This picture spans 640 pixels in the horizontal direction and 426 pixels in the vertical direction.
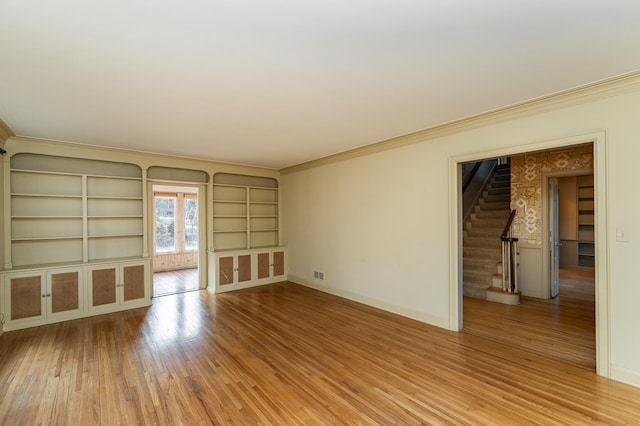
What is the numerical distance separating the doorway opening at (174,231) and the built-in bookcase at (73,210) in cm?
263

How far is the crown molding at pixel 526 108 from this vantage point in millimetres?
2469

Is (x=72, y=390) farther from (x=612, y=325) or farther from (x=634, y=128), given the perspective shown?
(x=634, y=128)

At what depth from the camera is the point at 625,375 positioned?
2.45m

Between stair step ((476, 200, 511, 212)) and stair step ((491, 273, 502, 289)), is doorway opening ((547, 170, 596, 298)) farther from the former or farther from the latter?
stair step ((491, 273, 502, 289))

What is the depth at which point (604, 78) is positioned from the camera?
2.44 meters

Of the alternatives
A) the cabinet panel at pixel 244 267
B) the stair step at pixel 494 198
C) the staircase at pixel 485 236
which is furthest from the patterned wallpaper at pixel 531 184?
the cabinet panel at pixel 244 267

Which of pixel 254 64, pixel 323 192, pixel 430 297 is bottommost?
pixel 430 297

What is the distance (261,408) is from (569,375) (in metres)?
2.67

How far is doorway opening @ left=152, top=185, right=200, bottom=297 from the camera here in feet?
25.4

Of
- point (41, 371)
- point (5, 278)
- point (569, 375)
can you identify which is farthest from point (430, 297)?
point (5, 278)

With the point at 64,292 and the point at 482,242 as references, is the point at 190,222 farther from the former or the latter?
the point at 482,242

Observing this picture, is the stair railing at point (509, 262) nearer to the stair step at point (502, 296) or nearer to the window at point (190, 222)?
the stair step at point (502, 296)

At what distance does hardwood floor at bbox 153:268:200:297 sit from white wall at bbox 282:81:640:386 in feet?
7.27

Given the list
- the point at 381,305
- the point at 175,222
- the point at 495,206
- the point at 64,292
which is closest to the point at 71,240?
the point at 64,292
